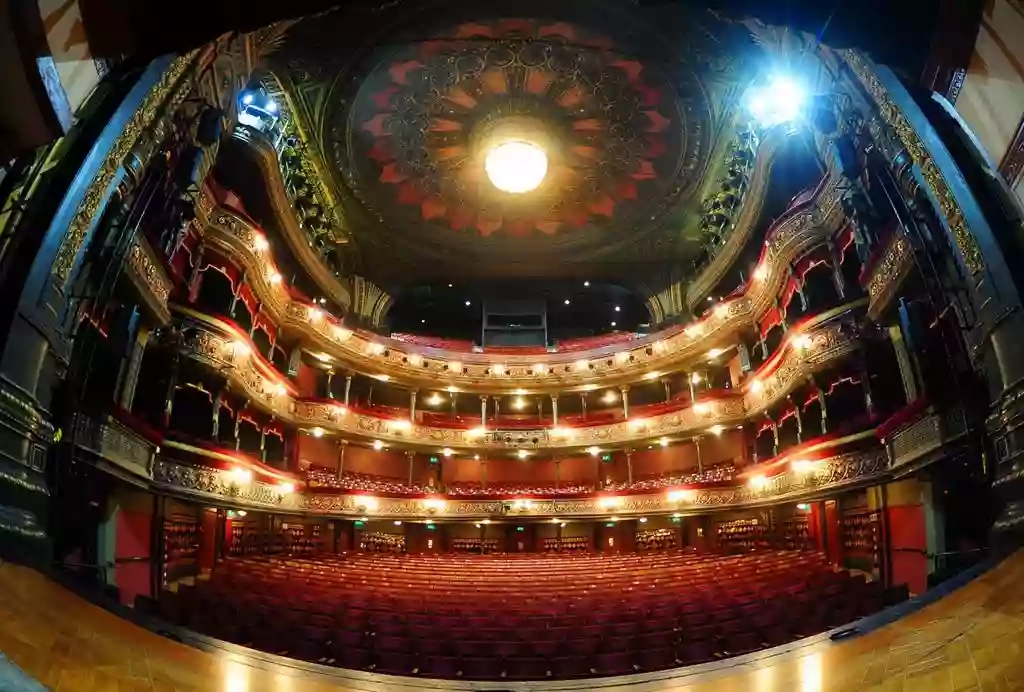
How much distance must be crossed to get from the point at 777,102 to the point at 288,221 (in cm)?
1613

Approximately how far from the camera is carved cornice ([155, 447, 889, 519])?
491 inches

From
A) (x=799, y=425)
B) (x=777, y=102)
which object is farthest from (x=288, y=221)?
(x=799, y=425)

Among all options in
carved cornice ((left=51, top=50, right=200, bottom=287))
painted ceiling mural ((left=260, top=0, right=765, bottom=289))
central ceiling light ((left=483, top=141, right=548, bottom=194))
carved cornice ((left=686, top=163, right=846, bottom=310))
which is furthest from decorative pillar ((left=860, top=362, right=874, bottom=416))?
carved cornice ((left=51, top=50, right=200, bottom=287))

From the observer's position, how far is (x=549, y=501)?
21.9 metres

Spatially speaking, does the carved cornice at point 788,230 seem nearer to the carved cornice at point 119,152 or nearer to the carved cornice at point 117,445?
the carved cornice at point 119,152

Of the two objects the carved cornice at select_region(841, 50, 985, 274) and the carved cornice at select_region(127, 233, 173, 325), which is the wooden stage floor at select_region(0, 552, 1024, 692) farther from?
the carved cornice at select_region(127, 233, 173, 325)

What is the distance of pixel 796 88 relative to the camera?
41.5 feet

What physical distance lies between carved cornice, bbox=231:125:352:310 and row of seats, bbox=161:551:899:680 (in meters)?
11.5

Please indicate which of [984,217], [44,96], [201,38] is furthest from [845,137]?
[44,96]

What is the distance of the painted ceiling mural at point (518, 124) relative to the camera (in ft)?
52.3

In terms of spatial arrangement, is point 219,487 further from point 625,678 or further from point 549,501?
point 549,501

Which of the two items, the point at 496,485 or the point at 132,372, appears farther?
the point at 496,485

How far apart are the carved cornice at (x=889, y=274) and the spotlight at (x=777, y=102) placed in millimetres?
3919

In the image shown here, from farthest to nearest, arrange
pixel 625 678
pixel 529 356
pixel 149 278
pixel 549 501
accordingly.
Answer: pixel 529 356, pixel 549 501, pixel 149 278, pixel 625 678
